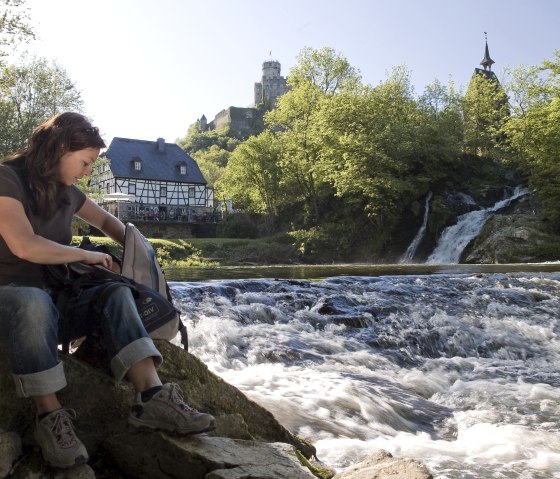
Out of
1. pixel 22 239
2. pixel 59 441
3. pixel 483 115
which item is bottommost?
pixel 59 441

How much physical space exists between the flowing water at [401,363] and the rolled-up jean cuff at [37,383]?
2028 mm

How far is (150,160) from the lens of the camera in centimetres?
5484

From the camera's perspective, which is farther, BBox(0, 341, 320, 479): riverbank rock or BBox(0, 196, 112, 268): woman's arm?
BBox(0, 196, 112, 268): woman's arm

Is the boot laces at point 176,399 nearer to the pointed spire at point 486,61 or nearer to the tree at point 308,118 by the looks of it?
the tree at point 308,118

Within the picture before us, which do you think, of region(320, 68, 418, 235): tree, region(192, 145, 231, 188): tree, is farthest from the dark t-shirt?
region(192, 145, 231, 188): tree

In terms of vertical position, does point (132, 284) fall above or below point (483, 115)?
below

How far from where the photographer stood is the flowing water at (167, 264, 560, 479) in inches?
171

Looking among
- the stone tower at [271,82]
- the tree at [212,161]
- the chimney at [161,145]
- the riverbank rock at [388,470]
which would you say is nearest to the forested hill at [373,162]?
the chimney at [161,145]

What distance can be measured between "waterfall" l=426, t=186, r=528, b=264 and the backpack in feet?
92.6

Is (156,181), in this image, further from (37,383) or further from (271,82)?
(271,82)

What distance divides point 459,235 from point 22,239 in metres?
31.1

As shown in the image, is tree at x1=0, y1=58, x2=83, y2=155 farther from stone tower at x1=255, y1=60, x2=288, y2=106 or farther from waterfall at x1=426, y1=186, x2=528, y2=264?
stone tower at x1=255, y1=60, x2=288, y2=106

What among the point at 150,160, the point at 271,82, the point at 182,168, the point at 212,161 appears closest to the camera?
the point at 150,160

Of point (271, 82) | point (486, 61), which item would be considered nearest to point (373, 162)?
point (486, 61)
